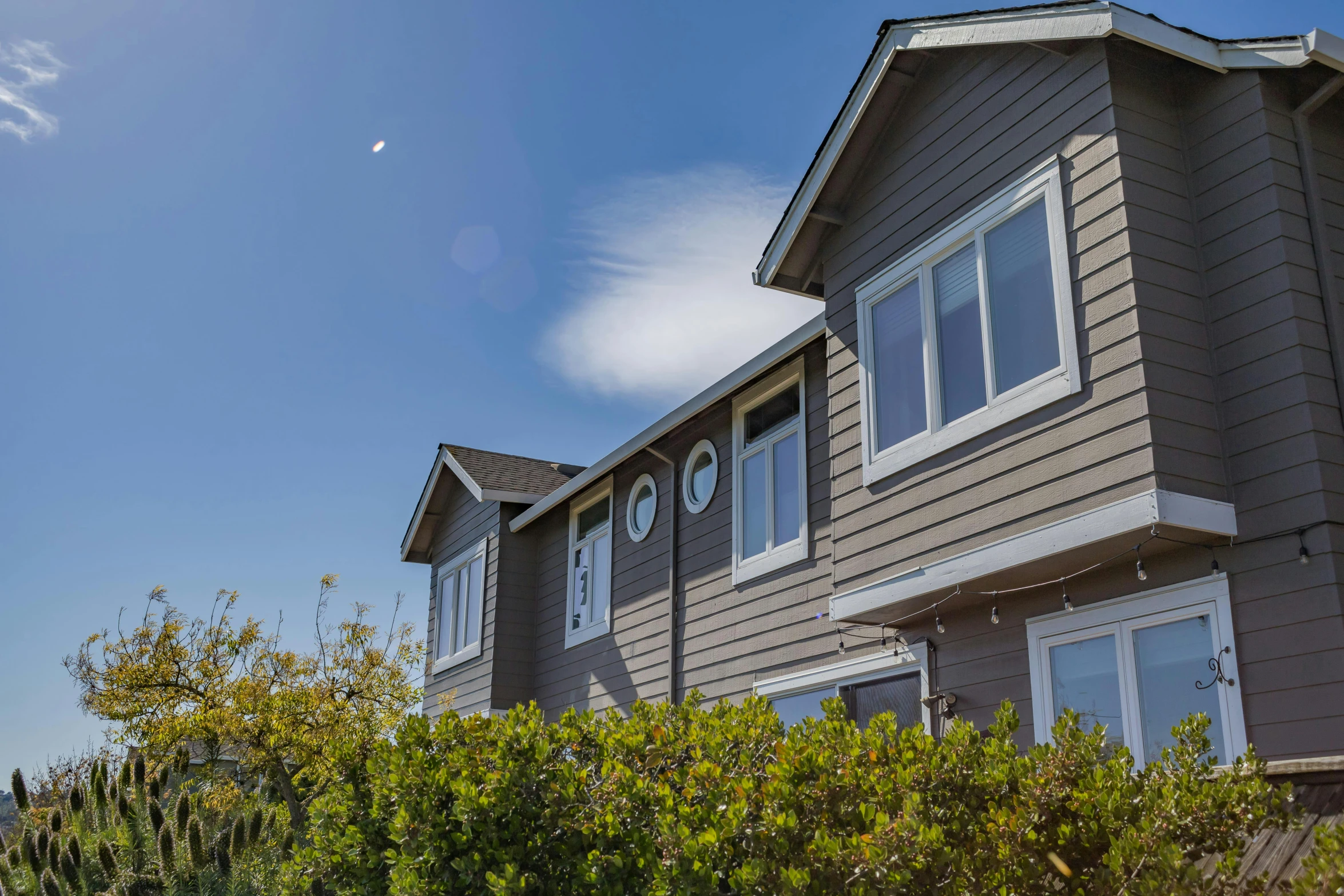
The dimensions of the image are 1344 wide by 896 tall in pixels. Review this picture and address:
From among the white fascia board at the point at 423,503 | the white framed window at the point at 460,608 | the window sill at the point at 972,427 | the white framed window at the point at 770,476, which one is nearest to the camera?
the window sill at the point at 972,427

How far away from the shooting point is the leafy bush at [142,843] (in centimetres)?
932

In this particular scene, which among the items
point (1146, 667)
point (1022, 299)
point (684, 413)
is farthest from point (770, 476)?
point (1146, 667)

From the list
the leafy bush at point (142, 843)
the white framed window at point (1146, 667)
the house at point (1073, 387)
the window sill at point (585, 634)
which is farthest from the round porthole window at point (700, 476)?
the leafy bush at point (142, 843)

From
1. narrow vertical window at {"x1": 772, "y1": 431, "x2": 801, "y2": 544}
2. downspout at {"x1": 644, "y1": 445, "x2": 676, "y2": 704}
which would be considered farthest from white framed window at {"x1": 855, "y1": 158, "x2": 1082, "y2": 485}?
downspout at {"x1": 644, "y1": 445, "x2": 676, "y2": 704}

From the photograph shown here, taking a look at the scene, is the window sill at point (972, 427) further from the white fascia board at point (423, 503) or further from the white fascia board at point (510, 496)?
the white fascia board at point (423, 503)

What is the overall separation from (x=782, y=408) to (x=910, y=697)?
325 centimetres

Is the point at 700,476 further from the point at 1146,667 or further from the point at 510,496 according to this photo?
the point at 1146,667

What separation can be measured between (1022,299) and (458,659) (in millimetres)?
10624

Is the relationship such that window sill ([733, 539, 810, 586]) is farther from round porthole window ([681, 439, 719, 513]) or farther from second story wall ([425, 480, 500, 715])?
second story wall ([425, 480, 500, 715])

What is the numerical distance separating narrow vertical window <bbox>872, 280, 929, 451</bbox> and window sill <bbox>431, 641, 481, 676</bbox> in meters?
8.32

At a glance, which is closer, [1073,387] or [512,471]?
[1073,387]

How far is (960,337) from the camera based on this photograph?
274 inches

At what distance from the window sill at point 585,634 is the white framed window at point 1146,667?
255 inches

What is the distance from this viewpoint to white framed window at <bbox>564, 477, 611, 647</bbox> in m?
12.5
